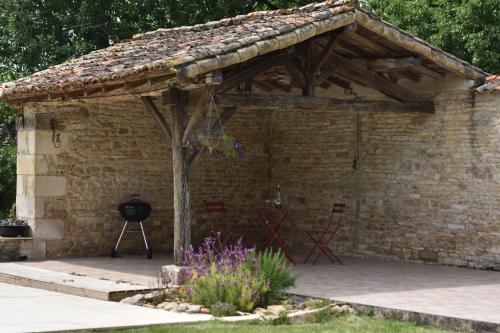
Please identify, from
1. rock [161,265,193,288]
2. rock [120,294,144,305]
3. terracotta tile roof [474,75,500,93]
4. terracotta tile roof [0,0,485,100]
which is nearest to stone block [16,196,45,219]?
terracotta tile roof [0,0,485,100]

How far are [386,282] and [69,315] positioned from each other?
11.9 feet

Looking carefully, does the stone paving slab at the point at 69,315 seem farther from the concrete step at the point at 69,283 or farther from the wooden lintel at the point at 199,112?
the wooden lintel at the point at 199,112

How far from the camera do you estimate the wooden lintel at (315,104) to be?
9820 mm

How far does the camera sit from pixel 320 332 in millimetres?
7027

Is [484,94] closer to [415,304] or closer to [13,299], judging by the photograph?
[415,304]

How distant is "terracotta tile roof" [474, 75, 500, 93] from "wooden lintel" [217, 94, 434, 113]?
793 millimetres

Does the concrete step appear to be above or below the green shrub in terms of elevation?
below

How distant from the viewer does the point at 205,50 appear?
355 inches

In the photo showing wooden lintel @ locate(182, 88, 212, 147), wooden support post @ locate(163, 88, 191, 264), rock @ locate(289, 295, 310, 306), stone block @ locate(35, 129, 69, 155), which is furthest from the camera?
stone block @ locate(35, 129, 69, 155)

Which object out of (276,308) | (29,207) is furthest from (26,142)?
(276,308)

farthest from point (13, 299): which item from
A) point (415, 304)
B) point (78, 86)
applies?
point (415, 304)

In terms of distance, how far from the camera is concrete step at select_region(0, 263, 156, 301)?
28.4 feet

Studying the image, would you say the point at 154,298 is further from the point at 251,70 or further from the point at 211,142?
the point at 251,70

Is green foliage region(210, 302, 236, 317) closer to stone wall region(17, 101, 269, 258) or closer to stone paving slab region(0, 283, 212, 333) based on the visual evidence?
stone paving slab region(0, 283, 212, 333)
